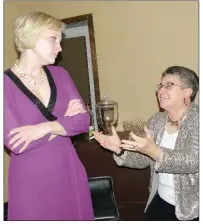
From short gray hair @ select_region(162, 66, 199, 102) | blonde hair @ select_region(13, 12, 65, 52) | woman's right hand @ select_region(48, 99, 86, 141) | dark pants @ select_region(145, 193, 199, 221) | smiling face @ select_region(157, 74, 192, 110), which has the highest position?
blonde hair @ select_region(13, 12, 65, 52)

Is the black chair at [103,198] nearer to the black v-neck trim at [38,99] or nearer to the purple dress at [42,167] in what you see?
the purple dress at [42,167]

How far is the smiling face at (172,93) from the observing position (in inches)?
77.5

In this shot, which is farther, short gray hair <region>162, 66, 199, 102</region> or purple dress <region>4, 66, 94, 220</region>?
short gray hair <region>162, 66, 199, 102</region>

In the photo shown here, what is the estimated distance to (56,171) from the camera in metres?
1.40

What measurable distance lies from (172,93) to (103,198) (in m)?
0.77

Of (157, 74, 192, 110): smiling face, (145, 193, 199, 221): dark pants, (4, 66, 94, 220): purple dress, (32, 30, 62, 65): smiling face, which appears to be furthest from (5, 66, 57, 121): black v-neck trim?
(145, 193, 199, 221): dark pants

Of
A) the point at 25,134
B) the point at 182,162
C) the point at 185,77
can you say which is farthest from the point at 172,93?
Answer: the point at 25,134

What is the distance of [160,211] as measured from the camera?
198cm

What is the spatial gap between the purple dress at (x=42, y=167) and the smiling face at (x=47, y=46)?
0.13 meters

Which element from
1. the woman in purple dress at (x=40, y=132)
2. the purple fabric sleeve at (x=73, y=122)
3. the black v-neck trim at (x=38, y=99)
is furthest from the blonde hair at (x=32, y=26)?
the purple fabric sleeve at (x=73, y=122)

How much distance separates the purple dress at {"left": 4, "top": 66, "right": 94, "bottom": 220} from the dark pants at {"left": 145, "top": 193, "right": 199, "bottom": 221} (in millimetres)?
671

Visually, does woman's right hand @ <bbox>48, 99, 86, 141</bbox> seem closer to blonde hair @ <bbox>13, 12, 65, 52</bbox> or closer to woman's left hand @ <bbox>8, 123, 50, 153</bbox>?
woman's left hand @ <bbox>8, 123, 50, 153</bbox>

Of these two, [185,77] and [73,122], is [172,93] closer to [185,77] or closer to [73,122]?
[185,77]

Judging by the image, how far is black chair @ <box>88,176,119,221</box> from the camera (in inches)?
75.1
